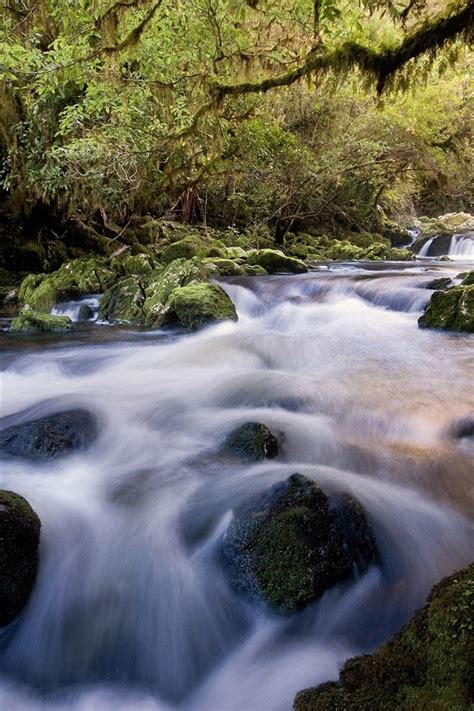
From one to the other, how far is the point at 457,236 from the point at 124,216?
15315mm

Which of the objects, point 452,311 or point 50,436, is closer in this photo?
point 50,436

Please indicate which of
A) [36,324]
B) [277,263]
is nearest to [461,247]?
[277,263]

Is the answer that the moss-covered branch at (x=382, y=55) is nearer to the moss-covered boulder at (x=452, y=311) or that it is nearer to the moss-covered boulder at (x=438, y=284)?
the moss-covered boulder at (x=452, y=311)

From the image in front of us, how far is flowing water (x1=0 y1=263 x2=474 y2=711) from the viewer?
258 centimetres

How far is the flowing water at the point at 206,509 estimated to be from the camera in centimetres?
258

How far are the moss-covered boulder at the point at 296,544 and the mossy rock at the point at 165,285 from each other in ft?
20.8

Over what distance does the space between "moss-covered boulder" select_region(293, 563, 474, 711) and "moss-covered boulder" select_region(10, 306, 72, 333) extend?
7895 millimetres

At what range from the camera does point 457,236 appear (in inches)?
869

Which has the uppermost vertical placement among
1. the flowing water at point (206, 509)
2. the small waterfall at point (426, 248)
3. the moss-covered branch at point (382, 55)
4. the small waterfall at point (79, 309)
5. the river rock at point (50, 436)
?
the moss-covered branch at point (382, 55)

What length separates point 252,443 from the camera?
13.6 feet

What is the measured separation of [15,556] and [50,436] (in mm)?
1655

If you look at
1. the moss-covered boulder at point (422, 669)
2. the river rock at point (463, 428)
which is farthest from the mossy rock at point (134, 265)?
the moss-covered boulder at point (422, 669)

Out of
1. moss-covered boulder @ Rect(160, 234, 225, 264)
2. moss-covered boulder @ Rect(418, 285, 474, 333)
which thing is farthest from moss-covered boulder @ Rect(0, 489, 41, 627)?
moss-covered boulder @ Rect(160, 234, 225, 264)

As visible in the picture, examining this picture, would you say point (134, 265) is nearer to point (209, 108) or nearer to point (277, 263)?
point (277, 263)
